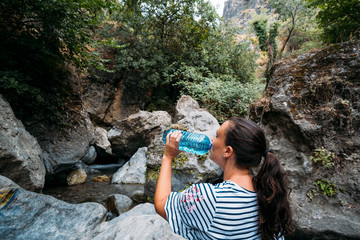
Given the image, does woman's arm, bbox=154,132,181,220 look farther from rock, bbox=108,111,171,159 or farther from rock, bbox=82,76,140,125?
rock, bbox=82,76,140,125

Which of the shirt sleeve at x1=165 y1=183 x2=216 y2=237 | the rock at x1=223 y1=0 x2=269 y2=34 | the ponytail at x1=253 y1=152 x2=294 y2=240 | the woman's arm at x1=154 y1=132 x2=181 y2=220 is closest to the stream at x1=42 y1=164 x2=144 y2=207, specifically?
the woman's arm at x1=154 y1=132 x2=181 y2=220

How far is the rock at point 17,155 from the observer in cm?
319

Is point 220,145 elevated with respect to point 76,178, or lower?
elevated

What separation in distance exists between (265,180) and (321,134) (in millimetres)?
2798

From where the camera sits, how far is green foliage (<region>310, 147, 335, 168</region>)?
3014 mm

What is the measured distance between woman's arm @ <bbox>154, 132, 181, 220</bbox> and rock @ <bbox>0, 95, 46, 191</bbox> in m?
3.45

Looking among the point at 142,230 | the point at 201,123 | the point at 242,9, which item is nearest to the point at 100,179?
the point at 201,123

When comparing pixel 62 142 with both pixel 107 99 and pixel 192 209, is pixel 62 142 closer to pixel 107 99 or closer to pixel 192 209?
pixel 192 209

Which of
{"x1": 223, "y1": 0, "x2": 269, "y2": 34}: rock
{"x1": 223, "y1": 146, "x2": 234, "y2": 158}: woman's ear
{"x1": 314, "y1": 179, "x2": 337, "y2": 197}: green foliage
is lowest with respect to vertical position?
{"x1": 314, "y1": 179, "x2": 337, "y2": 197}: green foliage

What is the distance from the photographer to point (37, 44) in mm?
4254

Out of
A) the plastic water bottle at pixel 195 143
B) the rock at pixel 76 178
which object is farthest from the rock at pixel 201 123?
the rock at pixel 76 178

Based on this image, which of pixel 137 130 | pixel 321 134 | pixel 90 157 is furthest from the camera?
pixel 90 157

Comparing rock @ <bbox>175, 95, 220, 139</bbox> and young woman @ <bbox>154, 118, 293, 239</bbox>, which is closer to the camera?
young woman @ <bbox>154, 118, 293, 239</bbox>

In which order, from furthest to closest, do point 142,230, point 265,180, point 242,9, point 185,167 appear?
point 242,9
point 185,167
point 142,230
point 265,180
